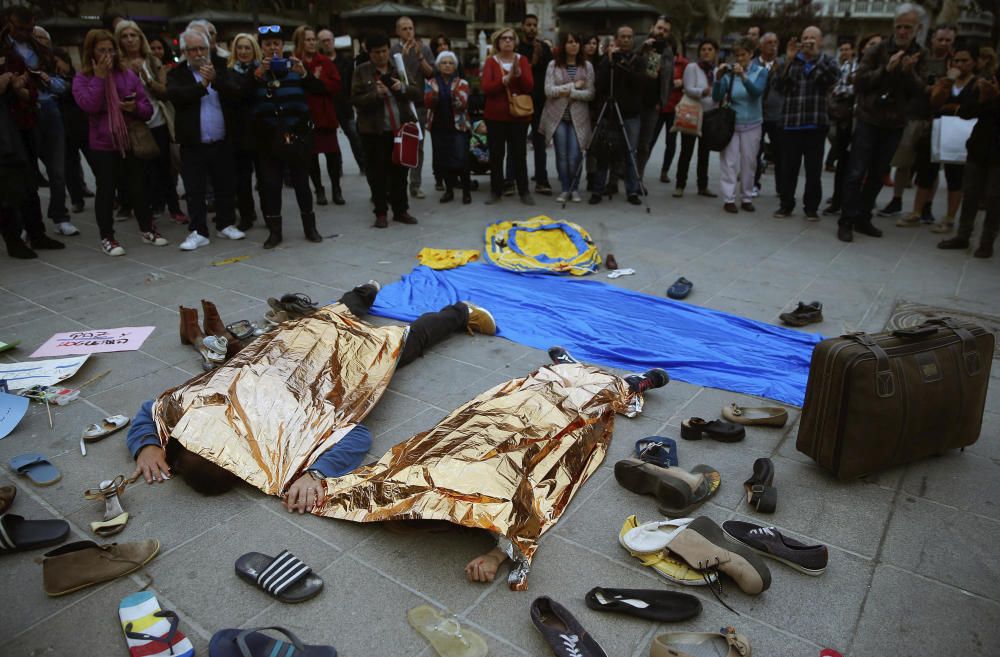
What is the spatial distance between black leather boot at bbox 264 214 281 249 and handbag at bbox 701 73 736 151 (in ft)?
15.9

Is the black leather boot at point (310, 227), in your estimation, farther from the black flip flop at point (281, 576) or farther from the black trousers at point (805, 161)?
the black trousers at point (805, 161)

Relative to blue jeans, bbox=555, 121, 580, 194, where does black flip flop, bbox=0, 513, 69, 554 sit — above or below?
below

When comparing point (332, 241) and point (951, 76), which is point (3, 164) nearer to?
point (332, 241)

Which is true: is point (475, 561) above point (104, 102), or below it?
below

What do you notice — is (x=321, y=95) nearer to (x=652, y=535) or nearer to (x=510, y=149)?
(x=510, y=149)

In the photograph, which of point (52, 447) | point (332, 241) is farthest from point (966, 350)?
point (332, 241)

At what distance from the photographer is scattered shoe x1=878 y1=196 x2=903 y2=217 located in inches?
295

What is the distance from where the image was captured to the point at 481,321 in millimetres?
4453

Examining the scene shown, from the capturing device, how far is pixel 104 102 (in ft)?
18.9

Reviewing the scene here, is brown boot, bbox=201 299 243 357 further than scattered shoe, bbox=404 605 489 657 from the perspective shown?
Yes

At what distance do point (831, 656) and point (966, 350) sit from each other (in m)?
1.57

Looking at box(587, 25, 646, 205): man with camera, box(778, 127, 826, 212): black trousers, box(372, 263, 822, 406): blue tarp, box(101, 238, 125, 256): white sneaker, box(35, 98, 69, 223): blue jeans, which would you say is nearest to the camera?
box(372, 263, 822, 406): blue tarp

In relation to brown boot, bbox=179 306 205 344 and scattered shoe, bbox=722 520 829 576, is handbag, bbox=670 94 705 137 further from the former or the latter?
scattered shoe, bbox=722 520 829 576

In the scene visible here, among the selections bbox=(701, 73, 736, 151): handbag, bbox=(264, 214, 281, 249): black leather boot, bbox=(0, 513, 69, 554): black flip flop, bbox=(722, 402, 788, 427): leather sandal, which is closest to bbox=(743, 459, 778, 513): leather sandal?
bbox=(722, 402, 788, 427): leather sandal
